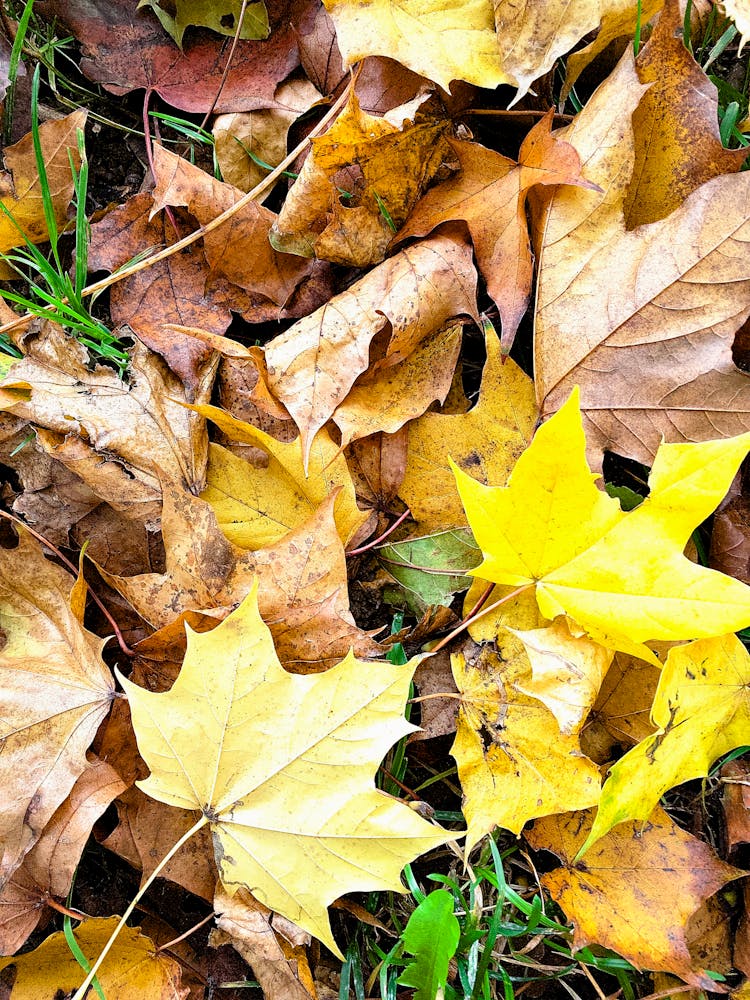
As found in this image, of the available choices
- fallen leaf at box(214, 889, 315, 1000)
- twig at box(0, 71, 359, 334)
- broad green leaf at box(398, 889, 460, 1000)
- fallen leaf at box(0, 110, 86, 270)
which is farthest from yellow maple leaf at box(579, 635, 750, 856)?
fallen leaf at box(0, 110, 86, 270)

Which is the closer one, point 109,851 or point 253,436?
point 253,436

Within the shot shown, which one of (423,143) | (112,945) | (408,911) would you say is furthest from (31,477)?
(408,911)

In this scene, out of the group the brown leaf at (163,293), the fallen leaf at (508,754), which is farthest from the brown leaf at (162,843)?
the brown leaf at (163,293)

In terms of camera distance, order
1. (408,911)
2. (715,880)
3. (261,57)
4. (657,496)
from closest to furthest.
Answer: (657,496)
(715,880)
(408,911)
(261,57)

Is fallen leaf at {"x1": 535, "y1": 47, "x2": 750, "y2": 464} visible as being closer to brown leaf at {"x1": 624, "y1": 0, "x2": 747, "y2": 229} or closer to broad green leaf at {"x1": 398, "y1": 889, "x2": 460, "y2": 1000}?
brown leaf at {"x1": 624, "y1": 0, "x2": 747, "y2": 229}

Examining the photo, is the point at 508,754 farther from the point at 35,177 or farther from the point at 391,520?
the point at 35,177

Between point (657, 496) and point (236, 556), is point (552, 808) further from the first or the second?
point (236, 556)

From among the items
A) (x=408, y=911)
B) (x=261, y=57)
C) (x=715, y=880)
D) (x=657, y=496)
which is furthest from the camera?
(x=261, y=57)
